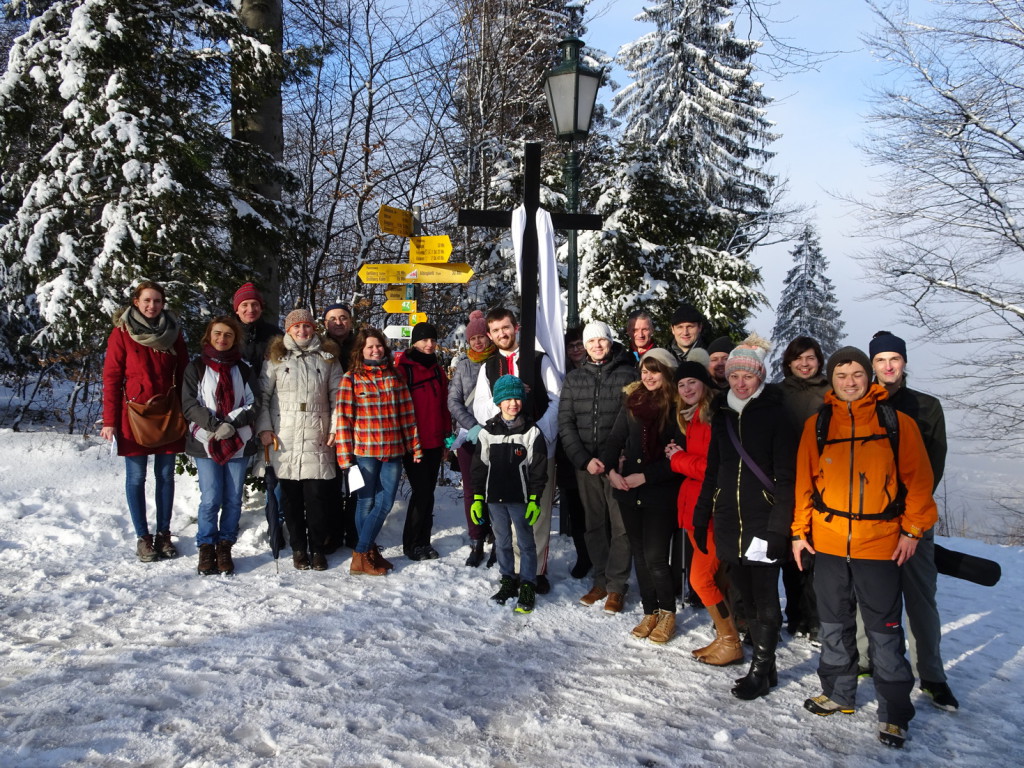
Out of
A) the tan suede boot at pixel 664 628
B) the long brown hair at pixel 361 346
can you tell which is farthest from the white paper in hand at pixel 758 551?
the long brown hair at pixel 361 346

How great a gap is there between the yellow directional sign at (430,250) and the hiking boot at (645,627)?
3975mm

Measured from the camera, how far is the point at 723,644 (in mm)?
4031

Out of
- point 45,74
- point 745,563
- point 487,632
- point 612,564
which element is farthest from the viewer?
point 45,74

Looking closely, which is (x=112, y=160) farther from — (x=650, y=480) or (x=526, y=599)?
(x=650, y=480)

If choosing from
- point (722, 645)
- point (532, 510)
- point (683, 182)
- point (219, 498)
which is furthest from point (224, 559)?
point (683, 182)

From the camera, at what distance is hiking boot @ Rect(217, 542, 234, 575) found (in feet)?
16.6

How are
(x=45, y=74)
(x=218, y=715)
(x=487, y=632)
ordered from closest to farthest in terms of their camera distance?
(x=218, y=715) < (x=487, y=632) < (x=45, y=74)

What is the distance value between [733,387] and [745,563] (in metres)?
0.97

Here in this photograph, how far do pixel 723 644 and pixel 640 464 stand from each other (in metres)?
1.18

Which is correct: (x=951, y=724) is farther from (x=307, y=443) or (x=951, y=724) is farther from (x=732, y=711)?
(x=307, y=443)

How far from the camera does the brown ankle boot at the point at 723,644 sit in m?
4.00

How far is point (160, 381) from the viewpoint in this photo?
17.0ft

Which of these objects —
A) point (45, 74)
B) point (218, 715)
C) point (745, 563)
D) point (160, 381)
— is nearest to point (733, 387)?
point (745, 563)

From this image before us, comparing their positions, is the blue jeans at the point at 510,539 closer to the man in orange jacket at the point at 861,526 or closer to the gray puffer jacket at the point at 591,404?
the gray puffer jacket at the point at 591,404
